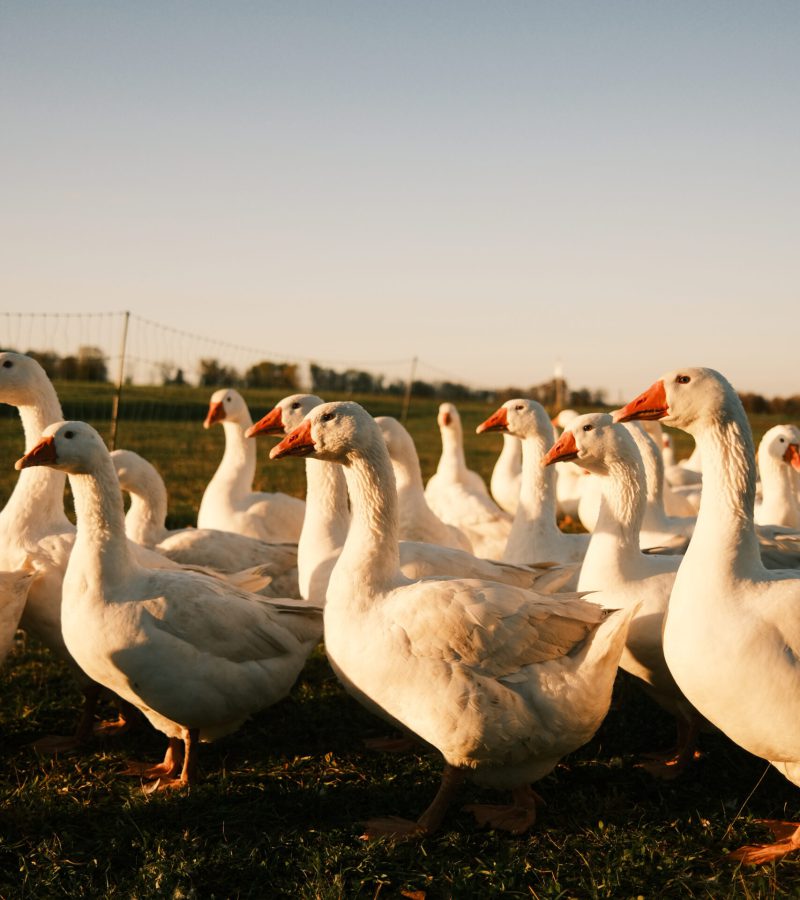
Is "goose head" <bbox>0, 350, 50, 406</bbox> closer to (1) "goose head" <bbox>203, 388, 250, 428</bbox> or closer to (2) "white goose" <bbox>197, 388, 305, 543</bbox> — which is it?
(2) "white goose" <bbox>197, 388, 305, 543</bbox>

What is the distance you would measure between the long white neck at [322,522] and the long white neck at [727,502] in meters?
2.43

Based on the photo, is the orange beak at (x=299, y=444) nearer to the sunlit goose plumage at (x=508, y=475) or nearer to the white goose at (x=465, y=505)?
the white goose at (x=465, y=505)

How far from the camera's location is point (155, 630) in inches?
159

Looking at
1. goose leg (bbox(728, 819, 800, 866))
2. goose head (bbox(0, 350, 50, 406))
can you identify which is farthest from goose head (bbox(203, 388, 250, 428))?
goose leg (bbox(728, 819, 800, 866))

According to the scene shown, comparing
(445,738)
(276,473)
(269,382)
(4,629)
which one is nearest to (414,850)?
(445,738)

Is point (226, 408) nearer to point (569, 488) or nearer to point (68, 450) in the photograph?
point (68, 450)

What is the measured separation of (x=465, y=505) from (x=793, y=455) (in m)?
3.21

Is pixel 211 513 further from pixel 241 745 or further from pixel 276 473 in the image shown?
pixel 276 473

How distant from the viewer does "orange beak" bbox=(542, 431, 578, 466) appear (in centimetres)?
486

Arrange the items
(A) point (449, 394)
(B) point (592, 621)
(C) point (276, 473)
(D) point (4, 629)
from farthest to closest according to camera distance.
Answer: (A) point (449, 394) → (C) point (276, 473) → (D) point (4, 629) → (B) point (592, 621)

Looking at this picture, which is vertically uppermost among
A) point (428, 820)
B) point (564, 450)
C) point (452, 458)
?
point (564, 450)

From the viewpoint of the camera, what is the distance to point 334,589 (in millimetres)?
3941

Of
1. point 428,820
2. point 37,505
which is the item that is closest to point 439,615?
point 428,820

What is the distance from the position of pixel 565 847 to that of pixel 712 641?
1210mm
